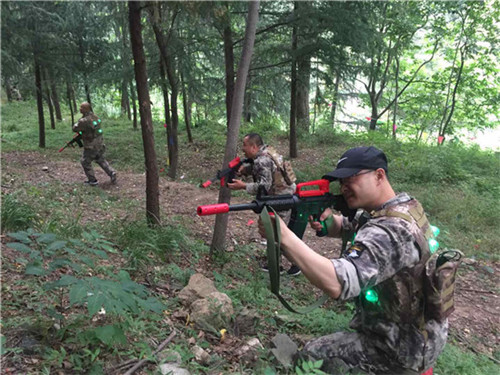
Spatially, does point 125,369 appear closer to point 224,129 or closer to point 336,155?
point 336,155

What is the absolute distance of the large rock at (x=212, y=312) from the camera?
327 cm

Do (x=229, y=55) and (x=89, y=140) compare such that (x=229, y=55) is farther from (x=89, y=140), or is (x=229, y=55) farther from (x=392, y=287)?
(x=392, y=287)

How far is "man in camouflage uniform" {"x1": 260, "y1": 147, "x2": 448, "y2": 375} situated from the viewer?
192 centimetres

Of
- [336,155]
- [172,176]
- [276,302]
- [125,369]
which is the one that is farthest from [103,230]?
[336,155]

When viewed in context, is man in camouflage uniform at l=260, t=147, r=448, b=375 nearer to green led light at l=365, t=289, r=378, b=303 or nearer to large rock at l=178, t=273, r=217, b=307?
green led light at l=365, t=289, r=378, b=303

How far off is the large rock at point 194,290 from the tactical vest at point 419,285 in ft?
6.50

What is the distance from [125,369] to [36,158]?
39.7 feet

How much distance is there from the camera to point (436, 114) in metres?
21.4

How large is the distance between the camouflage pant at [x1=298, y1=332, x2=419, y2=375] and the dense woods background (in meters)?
0.40

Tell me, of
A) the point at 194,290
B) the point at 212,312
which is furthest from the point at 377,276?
the point at 194,290

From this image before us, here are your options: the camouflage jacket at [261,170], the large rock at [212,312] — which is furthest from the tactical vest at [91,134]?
the large rock at [212,312]

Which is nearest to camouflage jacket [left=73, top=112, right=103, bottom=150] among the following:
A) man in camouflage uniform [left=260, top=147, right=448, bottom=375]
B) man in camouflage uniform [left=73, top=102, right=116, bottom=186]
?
man in camouflage uniform [left=73, top=102, right=116, bottom=186]

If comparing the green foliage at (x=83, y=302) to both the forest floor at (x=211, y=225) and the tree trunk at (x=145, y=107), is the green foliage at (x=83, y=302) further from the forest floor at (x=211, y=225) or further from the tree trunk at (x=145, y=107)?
the tree trunk at (x=145, y=107)

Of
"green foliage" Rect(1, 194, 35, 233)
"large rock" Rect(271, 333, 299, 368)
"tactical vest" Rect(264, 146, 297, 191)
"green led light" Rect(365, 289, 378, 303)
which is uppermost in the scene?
"tactical vest" Rect(264, 146, 297, 191)
